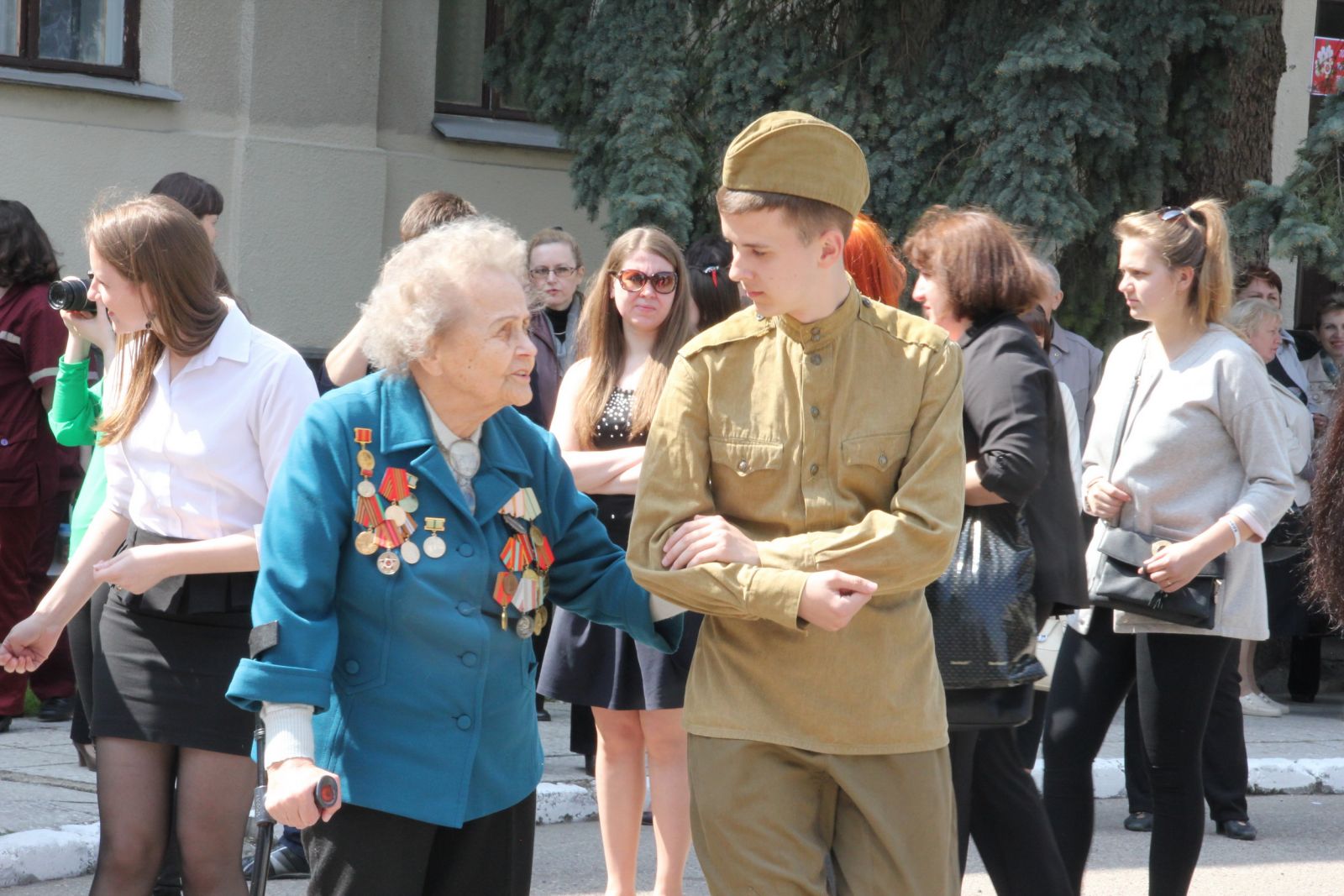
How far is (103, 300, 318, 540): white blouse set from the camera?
11.9 feet

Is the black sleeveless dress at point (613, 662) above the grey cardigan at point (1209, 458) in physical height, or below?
below

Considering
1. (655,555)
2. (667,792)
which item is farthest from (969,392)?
(667,792)

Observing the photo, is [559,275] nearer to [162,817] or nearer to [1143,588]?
[1143,588]

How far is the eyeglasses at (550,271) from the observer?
7.40 meters

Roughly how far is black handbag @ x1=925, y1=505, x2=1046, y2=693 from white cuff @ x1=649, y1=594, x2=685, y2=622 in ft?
2.68

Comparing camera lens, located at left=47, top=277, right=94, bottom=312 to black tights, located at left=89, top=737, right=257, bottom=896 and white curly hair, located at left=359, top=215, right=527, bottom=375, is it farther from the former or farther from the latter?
white curly hair, located at left=359, top=215, right=527, bottom=375

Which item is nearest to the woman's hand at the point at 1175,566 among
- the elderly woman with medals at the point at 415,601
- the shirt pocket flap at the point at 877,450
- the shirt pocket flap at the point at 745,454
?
the shirt pocket flap at the point at 877,450

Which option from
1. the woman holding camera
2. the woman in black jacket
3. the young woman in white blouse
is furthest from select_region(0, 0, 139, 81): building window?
the woman in black jacket

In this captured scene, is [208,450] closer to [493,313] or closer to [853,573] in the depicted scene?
[493,313]

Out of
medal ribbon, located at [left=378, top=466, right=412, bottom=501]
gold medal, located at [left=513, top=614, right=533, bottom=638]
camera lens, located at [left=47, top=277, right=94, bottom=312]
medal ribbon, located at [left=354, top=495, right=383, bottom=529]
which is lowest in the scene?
gold medal, located at [left=513, top=614, right=533, bottom=638]

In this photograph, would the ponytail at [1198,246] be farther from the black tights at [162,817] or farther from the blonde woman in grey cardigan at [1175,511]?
the black tights at [162,817]

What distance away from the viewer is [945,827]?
10.1ft

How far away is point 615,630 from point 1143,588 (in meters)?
1.48

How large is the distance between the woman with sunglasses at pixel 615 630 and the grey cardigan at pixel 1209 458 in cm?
128
